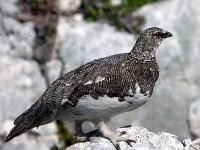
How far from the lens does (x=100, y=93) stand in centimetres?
901

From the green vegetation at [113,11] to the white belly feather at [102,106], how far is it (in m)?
7.72

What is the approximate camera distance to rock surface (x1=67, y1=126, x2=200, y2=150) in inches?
364

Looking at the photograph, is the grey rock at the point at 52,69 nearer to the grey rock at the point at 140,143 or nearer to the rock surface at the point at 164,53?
the rock surface at the point at 164,53

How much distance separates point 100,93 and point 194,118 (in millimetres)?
7189

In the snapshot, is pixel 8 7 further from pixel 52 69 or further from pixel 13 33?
pixel 52 69

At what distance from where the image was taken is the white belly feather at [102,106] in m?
8.97

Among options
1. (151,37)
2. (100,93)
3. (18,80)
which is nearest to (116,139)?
(100,93)

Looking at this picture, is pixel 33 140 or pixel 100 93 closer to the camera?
pixel 100 93

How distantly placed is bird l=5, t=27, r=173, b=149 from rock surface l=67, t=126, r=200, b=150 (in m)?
0.08

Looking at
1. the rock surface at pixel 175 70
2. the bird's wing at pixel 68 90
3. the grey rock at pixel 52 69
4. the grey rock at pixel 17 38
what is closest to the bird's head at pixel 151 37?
the bird's wing at pixel 68 90

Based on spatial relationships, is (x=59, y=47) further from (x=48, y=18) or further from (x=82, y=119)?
(x=82, y=119)

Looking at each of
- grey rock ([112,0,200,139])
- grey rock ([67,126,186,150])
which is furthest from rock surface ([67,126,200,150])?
grey rock ([112,0,200,139])

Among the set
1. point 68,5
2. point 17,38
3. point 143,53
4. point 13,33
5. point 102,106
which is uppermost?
point 68,5

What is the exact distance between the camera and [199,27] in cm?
1691
